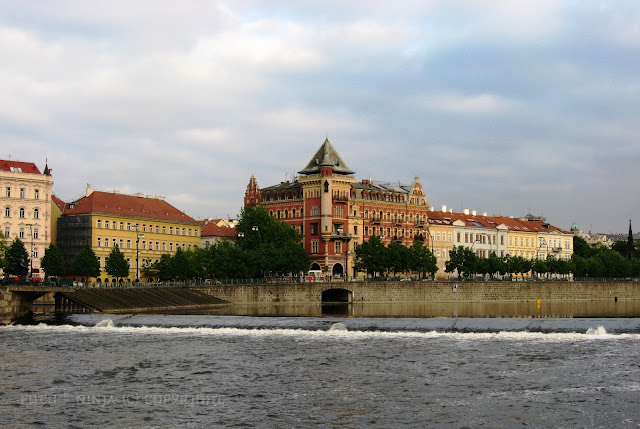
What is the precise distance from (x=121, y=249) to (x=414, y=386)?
108 metres

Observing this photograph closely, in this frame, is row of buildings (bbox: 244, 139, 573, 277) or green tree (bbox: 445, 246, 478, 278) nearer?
row of buildings (bbox: 244, 139, 573, 277)

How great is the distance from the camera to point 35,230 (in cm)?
12925

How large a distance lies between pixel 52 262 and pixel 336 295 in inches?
1655

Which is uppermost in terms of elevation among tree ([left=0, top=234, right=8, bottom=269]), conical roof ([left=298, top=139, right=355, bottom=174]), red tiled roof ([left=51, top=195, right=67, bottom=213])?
conical roof ([left=298, top=139, right=355, bottom=174])

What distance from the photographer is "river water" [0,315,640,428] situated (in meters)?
34.6

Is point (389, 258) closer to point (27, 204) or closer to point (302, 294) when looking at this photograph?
point (302, 294)

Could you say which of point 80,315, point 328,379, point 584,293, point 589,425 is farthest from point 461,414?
point 584,293

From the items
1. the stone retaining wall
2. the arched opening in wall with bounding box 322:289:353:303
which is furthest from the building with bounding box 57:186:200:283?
the arched opening in wall with bounding box 322:289:353:303

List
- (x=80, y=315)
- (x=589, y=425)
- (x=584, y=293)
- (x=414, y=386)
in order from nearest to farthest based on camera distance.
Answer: (x=589, y=425), (x=414, y=386), (x=80, y=315), (x=584, y=293)

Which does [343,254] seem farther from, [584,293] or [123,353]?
[123,353]

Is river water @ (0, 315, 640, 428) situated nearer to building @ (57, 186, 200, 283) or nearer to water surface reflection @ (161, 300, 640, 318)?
water surface reflection @ (161, 300, 640, 318)

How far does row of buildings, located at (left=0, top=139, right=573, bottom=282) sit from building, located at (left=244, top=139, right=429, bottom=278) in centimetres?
17

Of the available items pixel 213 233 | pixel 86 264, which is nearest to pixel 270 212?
pixel 213 233

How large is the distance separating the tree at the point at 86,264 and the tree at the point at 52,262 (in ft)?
13.0
